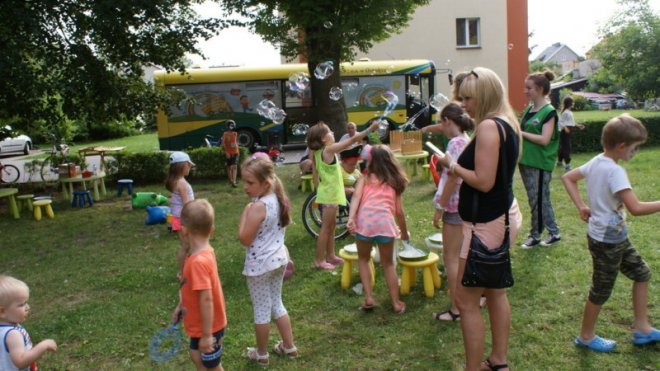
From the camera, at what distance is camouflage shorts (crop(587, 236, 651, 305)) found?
3625mm

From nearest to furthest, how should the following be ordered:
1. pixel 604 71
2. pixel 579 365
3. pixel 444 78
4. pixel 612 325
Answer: pixel 579 365 < pixel 612 325 < pixel 444 78 < pixel 604 71

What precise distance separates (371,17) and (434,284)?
843 centimetres

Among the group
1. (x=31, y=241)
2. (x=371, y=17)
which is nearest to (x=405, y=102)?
(x=371, y=17)

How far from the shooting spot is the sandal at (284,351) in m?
4.02

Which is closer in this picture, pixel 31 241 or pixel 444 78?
pixel 31 241

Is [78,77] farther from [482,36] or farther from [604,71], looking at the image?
[604,71]

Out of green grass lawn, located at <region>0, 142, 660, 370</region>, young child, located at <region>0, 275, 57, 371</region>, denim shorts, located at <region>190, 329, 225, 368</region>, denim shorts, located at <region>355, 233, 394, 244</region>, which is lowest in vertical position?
green grass lawn, located at <region>0, 142, 660, 370</region>

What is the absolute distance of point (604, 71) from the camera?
97.1ft

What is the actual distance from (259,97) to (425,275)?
1468 centimetres

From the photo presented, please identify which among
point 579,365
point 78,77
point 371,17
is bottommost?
point 579,365

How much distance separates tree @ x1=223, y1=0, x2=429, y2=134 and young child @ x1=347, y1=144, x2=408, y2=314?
292 inches

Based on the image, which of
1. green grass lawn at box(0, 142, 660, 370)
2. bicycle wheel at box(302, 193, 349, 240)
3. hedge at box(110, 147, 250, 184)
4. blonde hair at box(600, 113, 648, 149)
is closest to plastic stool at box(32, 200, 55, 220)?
green grass lawn at box(0, 142, 660, 370)

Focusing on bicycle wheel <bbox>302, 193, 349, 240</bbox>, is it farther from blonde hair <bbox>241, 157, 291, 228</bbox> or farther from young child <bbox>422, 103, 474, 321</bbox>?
blonde hair <bbox>241, 157, 291, 228</bbox>

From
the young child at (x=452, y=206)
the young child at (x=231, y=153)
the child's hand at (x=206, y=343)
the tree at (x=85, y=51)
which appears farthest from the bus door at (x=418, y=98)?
the child's hand at (x=206, y=343)
